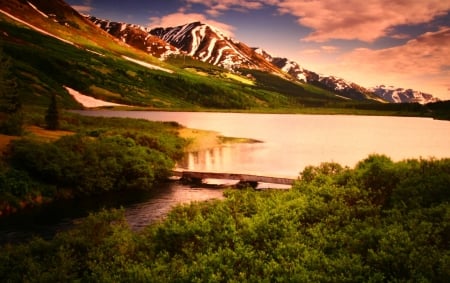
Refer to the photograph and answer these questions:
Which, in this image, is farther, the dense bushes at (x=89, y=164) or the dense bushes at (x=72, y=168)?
the dense bushes at (x=89, y=164)

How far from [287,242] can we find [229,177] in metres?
35.8

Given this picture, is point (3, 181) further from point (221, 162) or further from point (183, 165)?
point (221, 162)

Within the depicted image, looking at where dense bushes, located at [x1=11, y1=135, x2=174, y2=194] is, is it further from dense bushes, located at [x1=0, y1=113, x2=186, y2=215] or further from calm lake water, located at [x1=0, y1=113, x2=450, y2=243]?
calm lake water, located at [x1=0, y1=113, x2=450, y2=243]

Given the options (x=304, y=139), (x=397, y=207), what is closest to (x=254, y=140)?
(x=304, y=139)

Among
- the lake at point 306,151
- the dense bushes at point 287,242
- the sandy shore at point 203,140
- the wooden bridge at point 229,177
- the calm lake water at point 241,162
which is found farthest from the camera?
the sandy shore at point 203,140

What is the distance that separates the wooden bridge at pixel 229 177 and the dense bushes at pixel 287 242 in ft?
76.5

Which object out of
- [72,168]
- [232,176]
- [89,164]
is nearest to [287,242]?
[72,168]

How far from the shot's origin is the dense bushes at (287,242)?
17.0m

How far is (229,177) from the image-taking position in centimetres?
5603

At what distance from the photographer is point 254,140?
10712 cm

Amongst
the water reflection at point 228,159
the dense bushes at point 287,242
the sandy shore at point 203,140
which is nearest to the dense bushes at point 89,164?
the water reflection at point 228,159

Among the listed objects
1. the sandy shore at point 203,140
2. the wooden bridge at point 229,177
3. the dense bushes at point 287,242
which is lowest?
the wooden bridge at point 229,177

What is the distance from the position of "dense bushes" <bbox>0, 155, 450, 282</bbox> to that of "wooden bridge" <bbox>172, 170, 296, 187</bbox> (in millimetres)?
23324

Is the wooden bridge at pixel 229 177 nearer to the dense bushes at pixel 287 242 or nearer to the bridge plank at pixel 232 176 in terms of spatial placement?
the bridge plank at pixel 232 176
